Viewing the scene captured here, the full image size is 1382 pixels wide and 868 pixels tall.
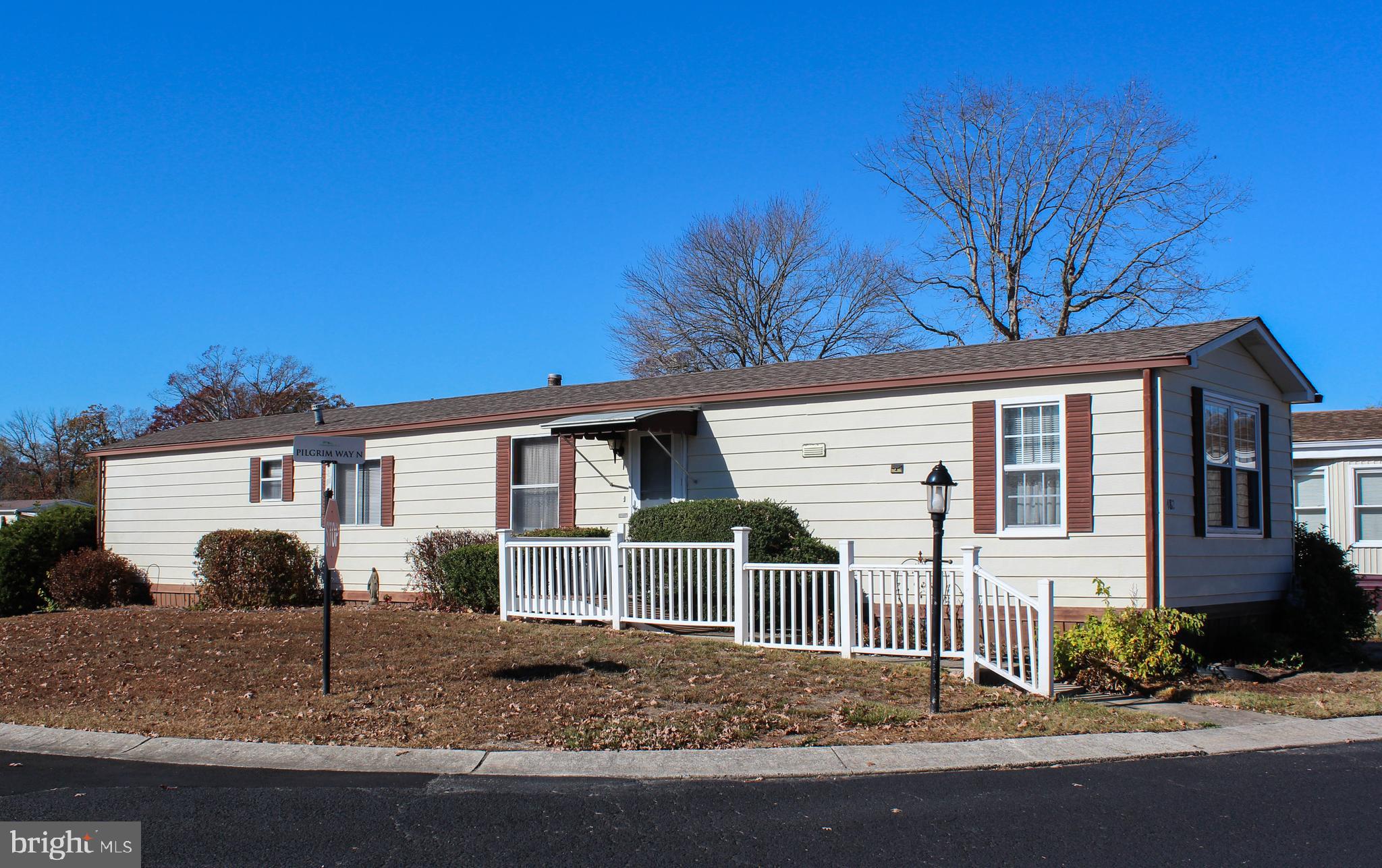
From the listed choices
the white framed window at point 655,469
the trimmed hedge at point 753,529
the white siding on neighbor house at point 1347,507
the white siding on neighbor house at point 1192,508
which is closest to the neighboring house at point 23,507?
the white framed window at point 655,469

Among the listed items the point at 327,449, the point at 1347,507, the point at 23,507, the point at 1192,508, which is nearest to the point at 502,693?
the point at 327,449

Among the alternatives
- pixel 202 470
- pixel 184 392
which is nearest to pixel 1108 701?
pixel 202 470

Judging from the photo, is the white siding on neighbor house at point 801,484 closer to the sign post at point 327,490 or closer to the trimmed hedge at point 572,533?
the trimmed hedge at point 572,533

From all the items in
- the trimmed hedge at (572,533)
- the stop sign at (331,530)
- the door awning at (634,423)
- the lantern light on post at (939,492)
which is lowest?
the trimmed hedge at (572,533)

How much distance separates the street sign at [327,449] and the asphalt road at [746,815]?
2788 millimetres

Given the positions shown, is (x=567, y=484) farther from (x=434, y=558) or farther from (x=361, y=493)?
(x=361, y=493)

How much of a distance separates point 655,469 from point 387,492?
506 centimetres

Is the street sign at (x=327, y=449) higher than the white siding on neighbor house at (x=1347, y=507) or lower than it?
higher

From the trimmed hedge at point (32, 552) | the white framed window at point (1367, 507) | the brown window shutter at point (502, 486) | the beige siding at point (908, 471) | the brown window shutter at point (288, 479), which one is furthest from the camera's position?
the trimmed hedge at point (32, 552)

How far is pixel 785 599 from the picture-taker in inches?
478

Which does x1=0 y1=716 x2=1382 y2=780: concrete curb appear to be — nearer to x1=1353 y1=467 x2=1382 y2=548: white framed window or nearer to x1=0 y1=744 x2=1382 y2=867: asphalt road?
x1=0 y1=744 x2=1382 y2=867: asphalt road

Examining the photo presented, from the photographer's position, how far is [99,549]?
2122 cm

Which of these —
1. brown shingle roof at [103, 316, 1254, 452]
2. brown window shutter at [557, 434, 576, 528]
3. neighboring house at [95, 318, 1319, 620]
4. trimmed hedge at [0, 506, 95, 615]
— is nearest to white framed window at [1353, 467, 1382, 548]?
neighboring house at [95, 318, 1319, 620]

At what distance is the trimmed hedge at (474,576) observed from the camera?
1495 centimetres
